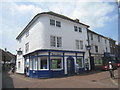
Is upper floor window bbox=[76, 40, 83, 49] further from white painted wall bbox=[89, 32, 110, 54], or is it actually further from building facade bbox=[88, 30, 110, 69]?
white painted wall bbox=[89, 32, 110, 54]

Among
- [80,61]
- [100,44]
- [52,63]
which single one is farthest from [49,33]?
[100,44]

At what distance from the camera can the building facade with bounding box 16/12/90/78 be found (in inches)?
584

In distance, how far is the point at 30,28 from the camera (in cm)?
1895

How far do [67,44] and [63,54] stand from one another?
191 cm

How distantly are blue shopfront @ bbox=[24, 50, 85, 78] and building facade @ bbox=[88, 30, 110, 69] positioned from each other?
5.71 m

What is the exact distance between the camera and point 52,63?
1506 centimetres

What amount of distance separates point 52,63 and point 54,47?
7.16ft

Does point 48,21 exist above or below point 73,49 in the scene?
above

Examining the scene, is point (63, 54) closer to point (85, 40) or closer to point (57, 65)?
point (57, 65)

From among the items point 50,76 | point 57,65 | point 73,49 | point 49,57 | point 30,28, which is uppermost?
point 30,28

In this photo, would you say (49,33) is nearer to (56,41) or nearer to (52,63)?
(56,41)

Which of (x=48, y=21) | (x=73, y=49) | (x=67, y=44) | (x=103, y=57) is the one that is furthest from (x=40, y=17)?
(x=103, y=57)

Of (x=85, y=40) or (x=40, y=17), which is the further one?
(x=85, y=40)

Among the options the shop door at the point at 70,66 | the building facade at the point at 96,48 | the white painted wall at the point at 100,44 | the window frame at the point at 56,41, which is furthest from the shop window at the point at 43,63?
the white painted wall at the point at 100,44
